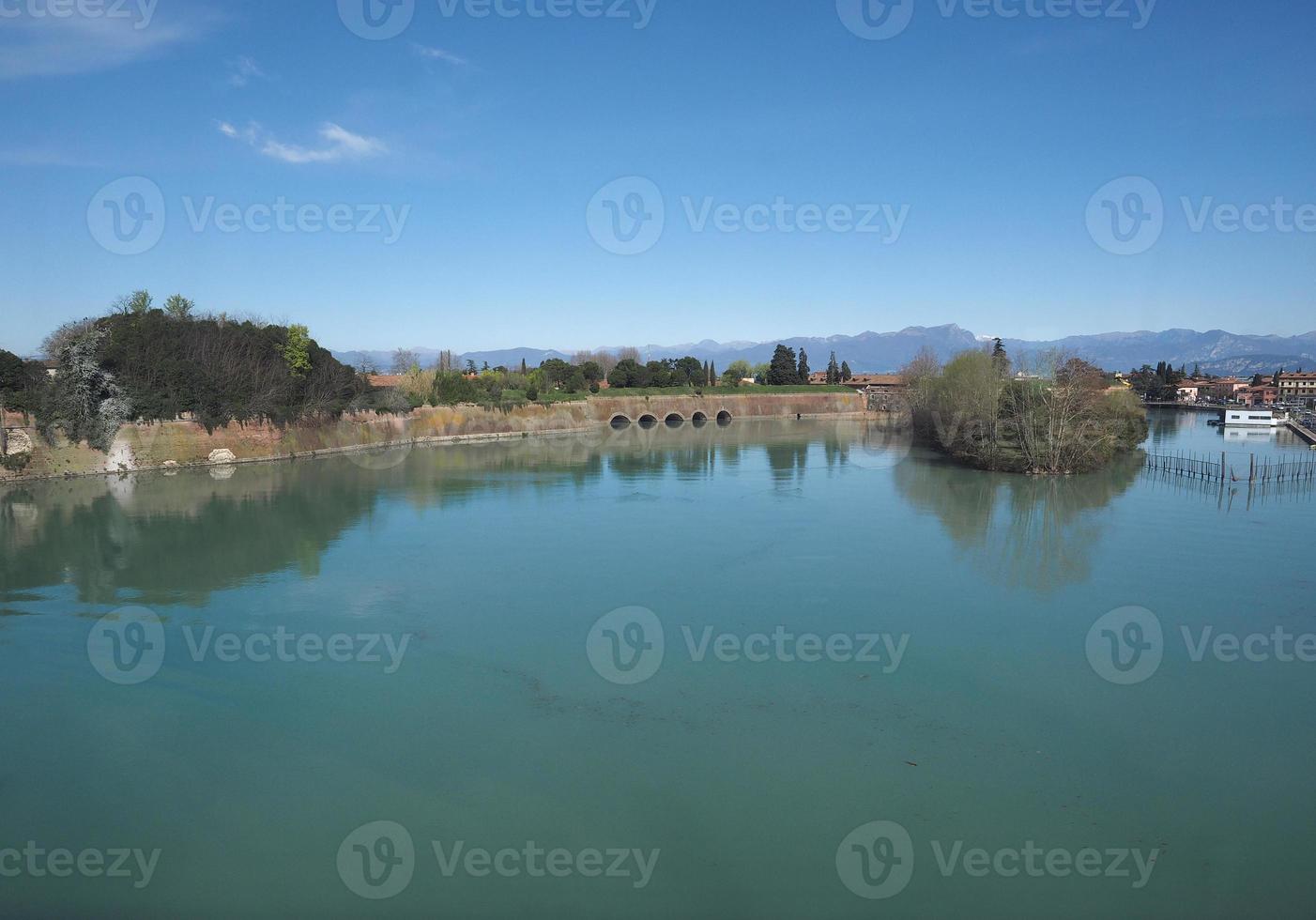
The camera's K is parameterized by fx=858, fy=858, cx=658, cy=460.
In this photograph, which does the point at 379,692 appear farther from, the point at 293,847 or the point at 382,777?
the point at 293,847

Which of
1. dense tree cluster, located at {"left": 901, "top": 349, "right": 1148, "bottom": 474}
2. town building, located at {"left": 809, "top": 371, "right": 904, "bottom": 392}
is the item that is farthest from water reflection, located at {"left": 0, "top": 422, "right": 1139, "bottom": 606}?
town building, located at {"left": 809, "top": 371, "right": 904, "bottom": 392}

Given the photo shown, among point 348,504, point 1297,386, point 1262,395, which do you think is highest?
point 1297,386

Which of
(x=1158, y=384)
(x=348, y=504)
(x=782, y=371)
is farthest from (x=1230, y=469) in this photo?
(x=1158, y=384)

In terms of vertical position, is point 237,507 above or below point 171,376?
below

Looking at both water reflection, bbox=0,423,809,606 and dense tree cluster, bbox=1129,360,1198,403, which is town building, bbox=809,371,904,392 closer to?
dense tree cluster, bbox=1129,360,1198,403

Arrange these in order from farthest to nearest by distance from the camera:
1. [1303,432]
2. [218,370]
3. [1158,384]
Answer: [1158,384] < [1303,432] < [218,370]

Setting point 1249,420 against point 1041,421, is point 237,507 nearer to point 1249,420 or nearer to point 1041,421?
point 1041,421

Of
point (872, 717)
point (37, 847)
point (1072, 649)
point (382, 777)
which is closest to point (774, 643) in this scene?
point (872, 717)
